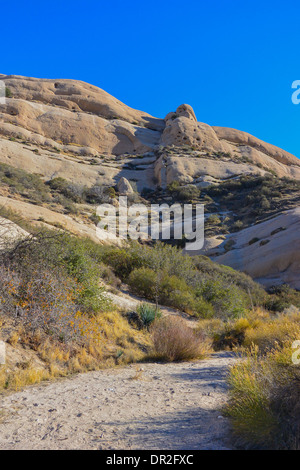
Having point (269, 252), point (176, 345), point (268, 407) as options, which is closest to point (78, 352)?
point (176, 345)

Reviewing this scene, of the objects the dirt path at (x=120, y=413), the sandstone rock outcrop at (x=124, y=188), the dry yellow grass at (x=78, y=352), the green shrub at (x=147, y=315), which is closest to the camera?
the dirt path at (x=120, y=413)

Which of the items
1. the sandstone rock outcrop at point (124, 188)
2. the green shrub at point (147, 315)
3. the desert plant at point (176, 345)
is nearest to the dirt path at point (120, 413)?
the desert plant at point (176, 345)

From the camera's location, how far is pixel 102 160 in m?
46.2

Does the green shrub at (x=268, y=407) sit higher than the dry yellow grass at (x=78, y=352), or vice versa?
the green shrub at (x=268, y=407)

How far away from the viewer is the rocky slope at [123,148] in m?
36.0

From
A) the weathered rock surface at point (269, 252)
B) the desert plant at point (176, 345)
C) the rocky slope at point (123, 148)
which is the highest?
the rocky slope at point (123, 148)

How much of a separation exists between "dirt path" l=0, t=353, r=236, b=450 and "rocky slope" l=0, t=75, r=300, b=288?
18.8m

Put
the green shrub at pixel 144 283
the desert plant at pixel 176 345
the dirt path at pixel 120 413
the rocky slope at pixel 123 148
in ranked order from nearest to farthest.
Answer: the dirt path at pixel 120 413
the desert plant at pixel 176 345
the green shrub at pixel 144 283
the rocky slope at pixel 123 148

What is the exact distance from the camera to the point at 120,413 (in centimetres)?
372

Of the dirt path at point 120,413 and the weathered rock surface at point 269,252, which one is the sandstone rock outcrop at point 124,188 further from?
the dirt path at point 120,413

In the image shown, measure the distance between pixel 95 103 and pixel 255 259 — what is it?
1765 inches

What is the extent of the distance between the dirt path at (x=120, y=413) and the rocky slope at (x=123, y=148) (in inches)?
739

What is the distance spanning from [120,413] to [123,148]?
163 ft

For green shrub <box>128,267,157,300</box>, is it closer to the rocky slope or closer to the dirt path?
the dirt path
